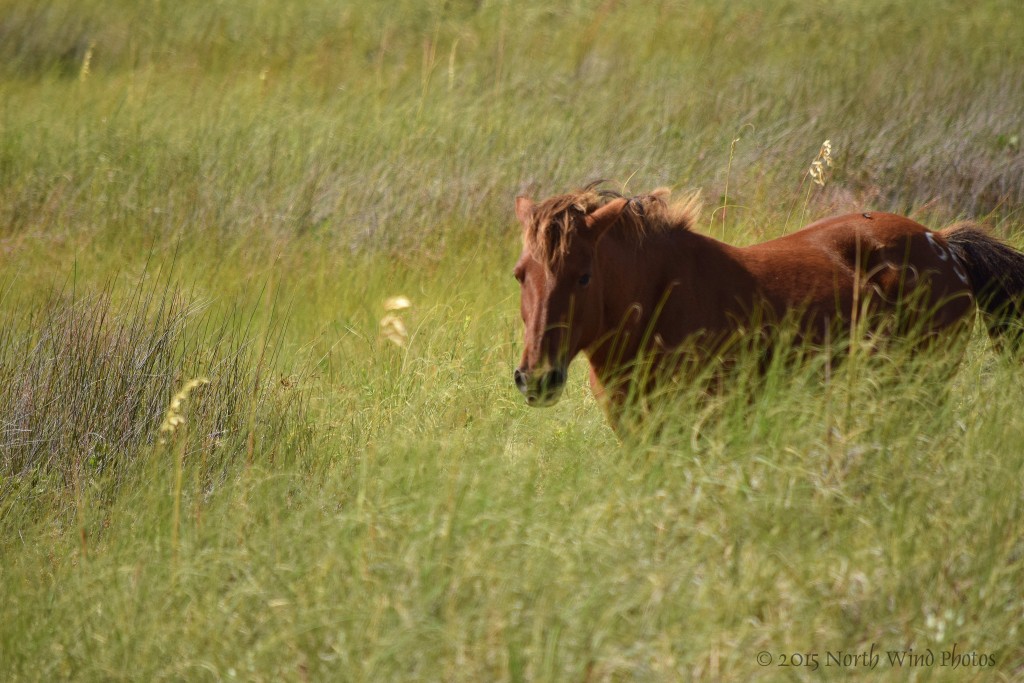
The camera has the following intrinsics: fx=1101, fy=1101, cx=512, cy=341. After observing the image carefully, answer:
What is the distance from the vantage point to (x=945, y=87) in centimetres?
847

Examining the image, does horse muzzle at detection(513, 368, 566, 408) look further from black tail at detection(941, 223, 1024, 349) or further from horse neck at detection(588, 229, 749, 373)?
black tail at detection(941, 223, 1024, 349)

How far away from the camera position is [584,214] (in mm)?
4043

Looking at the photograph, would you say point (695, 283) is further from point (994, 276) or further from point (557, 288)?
point (994, 276)

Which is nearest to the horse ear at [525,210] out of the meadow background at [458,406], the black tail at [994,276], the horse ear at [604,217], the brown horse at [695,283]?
the brown horse at [695,283]

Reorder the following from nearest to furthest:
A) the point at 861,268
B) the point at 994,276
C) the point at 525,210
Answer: the point at 525,210 < the point at 861,268 < the point at 994,276

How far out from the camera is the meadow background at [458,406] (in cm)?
291

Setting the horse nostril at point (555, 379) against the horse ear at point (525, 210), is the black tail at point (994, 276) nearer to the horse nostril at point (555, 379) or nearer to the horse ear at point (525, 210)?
the horse ear at point (525, 210)

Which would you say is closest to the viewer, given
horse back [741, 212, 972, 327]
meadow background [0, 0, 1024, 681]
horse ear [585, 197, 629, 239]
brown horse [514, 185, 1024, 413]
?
meadow background [0, 0, 1024, 681]

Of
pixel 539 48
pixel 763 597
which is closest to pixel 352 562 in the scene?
pixel 763 597

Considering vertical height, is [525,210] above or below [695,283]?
above

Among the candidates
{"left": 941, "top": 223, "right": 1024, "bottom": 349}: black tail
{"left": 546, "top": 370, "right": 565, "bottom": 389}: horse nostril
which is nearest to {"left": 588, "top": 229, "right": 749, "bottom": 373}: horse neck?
{"left": 546, "top": 370, "right": 565, "bottom": 389}: horse nostril

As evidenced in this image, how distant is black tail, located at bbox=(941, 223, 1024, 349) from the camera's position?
15.4 feet

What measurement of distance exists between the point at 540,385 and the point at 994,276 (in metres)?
2.23

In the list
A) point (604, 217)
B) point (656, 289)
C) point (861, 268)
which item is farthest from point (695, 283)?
point (861, 268)
